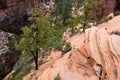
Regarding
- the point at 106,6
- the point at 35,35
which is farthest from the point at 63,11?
the point at 35,35

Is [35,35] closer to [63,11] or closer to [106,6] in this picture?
[106,6]

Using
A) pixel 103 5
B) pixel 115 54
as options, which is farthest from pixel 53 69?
pixel 103 5

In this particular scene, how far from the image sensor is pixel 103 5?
6294cm

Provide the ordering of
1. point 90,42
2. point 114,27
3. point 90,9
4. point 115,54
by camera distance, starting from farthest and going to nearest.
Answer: point 90,9 < point 114,27 < point 90,42 < point 115,54

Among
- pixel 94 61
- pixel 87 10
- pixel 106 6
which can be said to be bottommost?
pixel 94 61

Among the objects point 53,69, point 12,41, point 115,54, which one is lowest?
point 12,41

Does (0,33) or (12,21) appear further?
(12,21)

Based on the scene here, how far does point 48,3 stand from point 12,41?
32.6 meters

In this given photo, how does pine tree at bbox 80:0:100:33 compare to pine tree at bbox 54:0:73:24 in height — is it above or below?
above

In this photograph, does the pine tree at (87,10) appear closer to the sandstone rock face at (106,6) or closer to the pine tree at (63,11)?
the sandstone rock face at (106,6)

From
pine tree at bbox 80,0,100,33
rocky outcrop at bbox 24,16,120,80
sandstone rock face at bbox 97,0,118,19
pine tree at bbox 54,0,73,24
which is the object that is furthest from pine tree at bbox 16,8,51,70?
pine tree at bbox 54,0,73,24

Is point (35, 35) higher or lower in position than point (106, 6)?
lower

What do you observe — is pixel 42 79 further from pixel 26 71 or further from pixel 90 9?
pixel 90 9

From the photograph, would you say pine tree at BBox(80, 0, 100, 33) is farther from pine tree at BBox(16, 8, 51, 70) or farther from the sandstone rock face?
Result: pine tree at BBox(16, 8, 51, 70)
